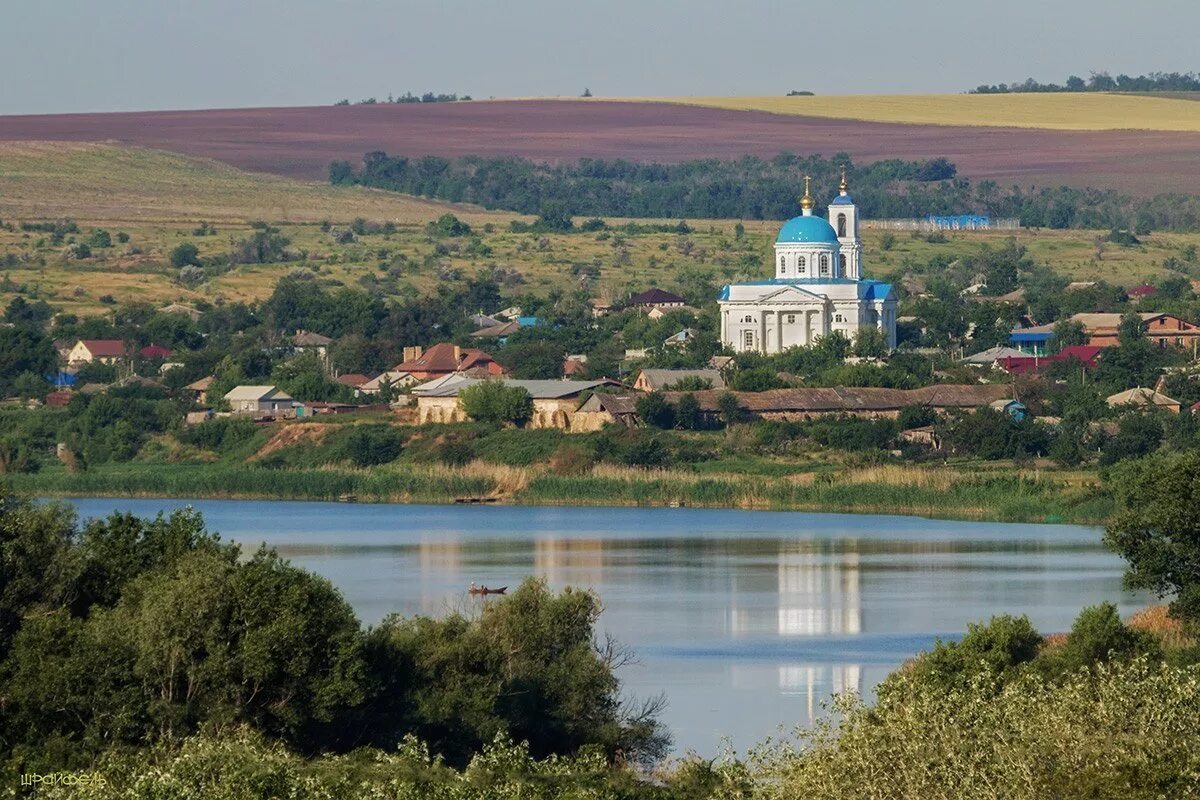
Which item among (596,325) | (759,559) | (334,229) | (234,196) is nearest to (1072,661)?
(759,559)

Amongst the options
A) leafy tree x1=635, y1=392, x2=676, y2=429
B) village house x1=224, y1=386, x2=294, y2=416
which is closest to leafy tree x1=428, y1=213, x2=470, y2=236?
village house x1=224, y1=386, x2=294, y2=416

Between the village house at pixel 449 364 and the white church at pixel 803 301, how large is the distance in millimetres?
6718

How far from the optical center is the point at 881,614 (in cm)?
3538

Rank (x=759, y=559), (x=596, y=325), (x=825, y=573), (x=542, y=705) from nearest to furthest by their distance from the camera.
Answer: (x=542, y=705) → (x=825, y=573) → (x=759, y=559) → (x=596, y=325)

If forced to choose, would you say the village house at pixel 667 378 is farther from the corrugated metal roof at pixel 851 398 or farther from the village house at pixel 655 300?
the village house at pixel 655 300

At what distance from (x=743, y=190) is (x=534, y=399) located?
230ft

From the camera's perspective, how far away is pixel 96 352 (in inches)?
3162

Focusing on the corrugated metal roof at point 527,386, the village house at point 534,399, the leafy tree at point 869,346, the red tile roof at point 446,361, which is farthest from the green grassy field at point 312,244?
the village house at point 534,399

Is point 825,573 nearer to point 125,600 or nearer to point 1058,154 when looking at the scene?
point 125,600

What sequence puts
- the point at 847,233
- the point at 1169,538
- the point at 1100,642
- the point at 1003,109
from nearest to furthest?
the point at 1100,642, the point at 1169,538, the point at 847,233, the point at 1003,109

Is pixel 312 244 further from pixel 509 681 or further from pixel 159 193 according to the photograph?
pixel 509 681

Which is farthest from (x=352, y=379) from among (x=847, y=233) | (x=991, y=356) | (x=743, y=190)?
(x=743, y=190)

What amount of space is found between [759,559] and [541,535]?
238 inches

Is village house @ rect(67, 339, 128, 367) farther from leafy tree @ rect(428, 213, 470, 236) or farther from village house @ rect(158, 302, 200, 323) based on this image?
leafy tree @ rect(428, 213, 470, 236)
